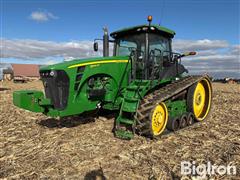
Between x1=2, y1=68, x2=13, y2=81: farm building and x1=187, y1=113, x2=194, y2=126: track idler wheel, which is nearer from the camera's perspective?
x1=187, y1=113, x2=194, y2=126: track idler wheel

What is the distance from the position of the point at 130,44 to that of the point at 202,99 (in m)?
3.15

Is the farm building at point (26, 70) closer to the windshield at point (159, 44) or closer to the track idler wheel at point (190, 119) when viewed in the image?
the windshield at point (159, 44)

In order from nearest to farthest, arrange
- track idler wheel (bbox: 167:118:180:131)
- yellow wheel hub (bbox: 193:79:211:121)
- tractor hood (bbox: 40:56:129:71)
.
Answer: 1. tractor hood (bbox: 40:56:129:71)
2. track idler wheel (bbox: 167:118:180:131)
3. yellow wheel hub (bbox: 193:79:211:121)

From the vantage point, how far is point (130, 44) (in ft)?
26.6

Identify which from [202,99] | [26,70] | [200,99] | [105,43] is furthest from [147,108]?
[26,70]

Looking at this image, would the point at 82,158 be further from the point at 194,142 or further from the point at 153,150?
the point at 194,142

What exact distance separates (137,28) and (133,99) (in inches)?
87.3

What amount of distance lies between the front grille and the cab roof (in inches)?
104

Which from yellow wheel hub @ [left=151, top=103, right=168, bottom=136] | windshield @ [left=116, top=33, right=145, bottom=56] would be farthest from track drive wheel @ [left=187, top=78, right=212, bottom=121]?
windshield @ [left=116, top=33, right=145, bottom=56]

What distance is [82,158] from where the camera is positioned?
5.41 m

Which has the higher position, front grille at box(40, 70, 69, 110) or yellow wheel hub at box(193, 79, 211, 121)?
front grille at box(40, 70, 69, 110)

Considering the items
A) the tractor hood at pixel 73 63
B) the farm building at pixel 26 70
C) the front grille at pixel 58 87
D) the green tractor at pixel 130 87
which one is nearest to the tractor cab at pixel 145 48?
the green tractor at pixel 130 87

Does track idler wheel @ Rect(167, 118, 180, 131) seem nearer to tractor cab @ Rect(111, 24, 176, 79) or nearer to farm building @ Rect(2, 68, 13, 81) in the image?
tractor cab @ Rect(111, 24, 176, 79)

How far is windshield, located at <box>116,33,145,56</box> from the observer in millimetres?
7777
